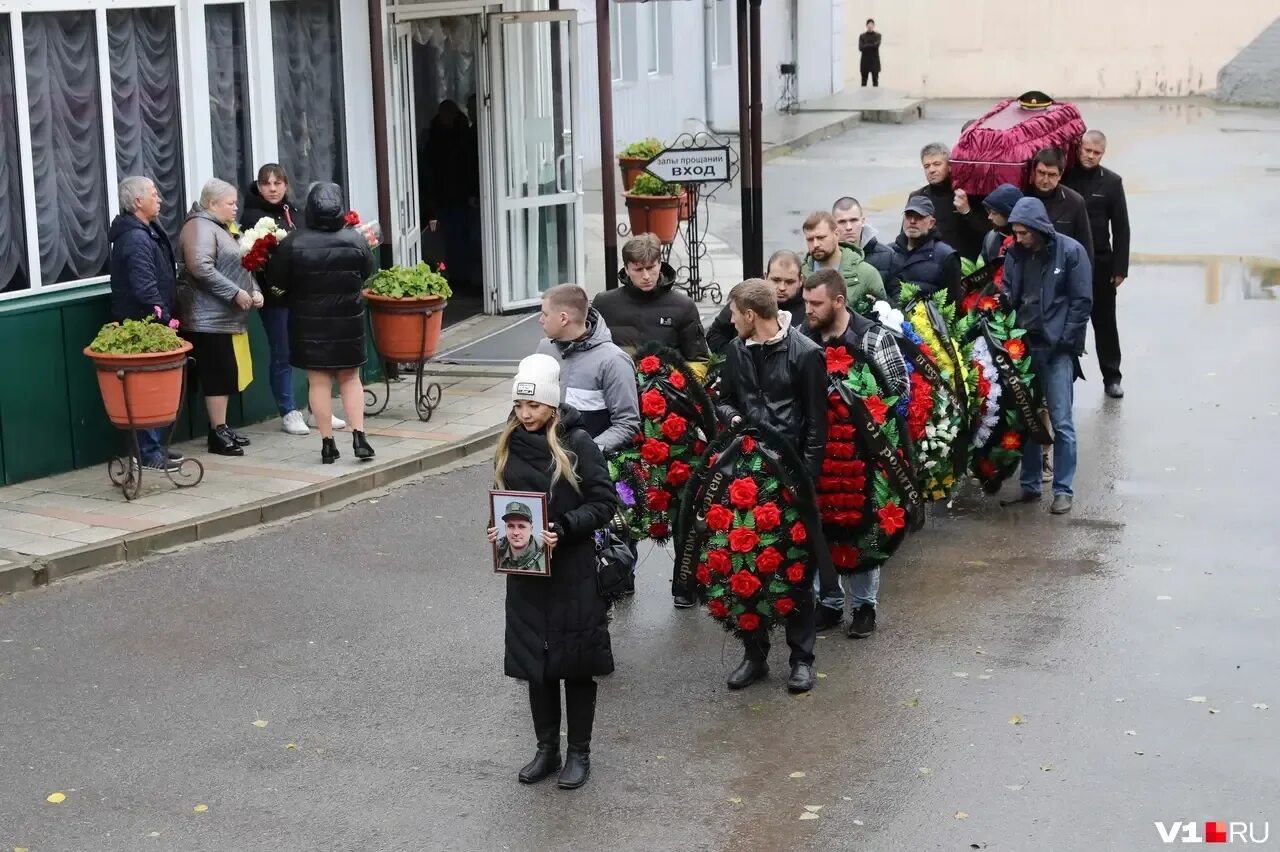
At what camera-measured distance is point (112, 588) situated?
33.1 feet

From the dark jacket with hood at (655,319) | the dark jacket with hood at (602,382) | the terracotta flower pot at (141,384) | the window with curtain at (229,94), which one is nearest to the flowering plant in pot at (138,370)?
the terracotta flower pot at (141,384)

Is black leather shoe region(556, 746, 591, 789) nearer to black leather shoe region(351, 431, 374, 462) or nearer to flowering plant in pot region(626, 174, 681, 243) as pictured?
black leather shoe region(351, 431, 374, 462)

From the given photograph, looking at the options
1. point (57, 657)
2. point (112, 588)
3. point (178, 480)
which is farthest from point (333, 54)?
point (57, 657)

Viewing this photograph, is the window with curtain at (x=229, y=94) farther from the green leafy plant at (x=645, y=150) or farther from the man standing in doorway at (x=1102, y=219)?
the green leafy plant at (x=645, y=150)

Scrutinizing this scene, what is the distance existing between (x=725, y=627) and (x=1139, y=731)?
6.02 ft

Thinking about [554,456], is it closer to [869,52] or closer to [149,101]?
[149,101]

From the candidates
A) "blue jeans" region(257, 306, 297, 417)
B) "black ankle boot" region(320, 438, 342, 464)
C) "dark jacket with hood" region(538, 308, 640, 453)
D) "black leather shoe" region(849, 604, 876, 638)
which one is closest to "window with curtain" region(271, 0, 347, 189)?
"blue jeans" region(257, 306, 297, 417)

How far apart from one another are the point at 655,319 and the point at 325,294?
3473mm

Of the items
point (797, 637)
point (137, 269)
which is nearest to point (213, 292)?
point (137, 269)

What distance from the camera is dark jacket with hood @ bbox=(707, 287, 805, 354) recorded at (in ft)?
31.9

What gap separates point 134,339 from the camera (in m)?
11.5

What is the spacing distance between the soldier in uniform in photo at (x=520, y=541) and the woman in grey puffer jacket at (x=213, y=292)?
584 centimetres

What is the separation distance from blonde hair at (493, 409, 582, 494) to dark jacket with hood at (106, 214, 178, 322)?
5.26 metres

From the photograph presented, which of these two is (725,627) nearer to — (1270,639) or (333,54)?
(1270,639)
